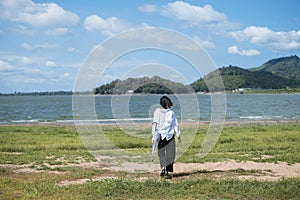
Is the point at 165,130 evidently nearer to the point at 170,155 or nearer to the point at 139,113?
the point at 170,155

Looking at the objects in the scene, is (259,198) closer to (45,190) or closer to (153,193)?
(153,193)

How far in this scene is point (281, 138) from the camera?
22.9 metres

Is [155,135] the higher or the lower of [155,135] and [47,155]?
the higher

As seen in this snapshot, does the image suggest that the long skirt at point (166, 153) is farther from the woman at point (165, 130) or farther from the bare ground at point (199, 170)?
the bare ground at point (199, 170)

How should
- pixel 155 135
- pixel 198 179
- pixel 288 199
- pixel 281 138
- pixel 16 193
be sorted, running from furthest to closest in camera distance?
pixel 281 138 < pixel 155 135 < pixel 198 179 < pixel 16 193 < pixel 288 199

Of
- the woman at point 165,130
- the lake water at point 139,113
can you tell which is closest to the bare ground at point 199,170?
the woman at point 165,130

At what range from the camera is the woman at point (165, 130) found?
35.6ft

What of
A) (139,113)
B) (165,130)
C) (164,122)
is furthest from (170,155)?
(139,113)

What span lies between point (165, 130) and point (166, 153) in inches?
29.0

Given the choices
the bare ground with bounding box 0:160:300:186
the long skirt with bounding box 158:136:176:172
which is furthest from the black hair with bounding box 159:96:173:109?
the bare ground with bounding box 0:160:300:186

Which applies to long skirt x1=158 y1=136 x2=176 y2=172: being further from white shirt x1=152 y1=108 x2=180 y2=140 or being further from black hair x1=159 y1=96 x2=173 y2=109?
black hair x1=159 y1=96 x2=173 y2=109

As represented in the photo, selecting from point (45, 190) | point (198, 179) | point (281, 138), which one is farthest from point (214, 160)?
point (281, 138)

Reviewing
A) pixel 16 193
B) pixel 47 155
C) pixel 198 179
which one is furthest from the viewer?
pixel 47 155

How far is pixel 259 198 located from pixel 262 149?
9630 mm
